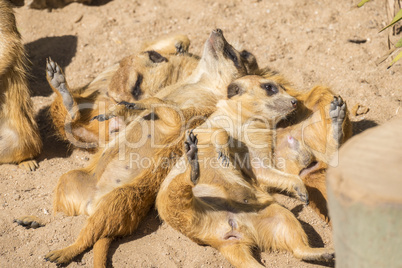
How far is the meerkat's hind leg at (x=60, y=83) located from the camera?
13.0 feet

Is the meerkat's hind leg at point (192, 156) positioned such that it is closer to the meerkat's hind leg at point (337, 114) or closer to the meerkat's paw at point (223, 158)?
the meerkat's paw at point (223, 158)

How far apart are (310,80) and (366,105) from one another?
1.98ft

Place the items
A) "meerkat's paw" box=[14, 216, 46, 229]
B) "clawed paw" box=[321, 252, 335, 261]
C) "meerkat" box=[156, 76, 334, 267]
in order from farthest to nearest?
"meerkat's paw" box=[14, 216, 46, 229]
"meerkat" box=[156, 76, 334, 267]
"clawed paw" box=[321, 252, 335, 261]

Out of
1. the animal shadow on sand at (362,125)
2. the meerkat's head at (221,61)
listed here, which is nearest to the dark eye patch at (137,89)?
the meerkat's head at (221,61)

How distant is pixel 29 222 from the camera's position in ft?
10.8

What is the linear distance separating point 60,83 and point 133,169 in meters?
1.10

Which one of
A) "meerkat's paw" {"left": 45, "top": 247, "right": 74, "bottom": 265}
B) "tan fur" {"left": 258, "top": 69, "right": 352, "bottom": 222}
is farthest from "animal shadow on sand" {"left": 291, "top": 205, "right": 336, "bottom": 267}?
"meerkat's paw" {"left": 45, "top": 247, "right": 74, "bottom": 265}

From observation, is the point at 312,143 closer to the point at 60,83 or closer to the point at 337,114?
the point at 337,114

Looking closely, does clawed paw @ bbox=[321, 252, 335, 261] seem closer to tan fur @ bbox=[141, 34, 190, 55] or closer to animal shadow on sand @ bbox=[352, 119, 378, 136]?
animal shadow on sand @ bbox=[352, 119, 378, 136]

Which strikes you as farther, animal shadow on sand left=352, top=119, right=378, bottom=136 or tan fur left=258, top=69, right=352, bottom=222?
animal shadow on sand left=352, top=119, right=378, bottom=136

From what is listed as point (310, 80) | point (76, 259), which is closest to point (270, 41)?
point (310, 80)

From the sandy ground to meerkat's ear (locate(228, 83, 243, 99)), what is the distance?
0.95m

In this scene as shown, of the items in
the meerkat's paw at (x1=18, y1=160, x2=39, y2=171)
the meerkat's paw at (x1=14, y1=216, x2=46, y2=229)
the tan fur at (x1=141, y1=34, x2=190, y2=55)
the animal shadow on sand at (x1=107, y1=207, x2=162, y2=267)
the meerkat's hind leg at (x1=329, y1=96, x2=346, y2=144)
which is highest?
the tan fur at (x1=141, y1=34, x2=190, y2=55)

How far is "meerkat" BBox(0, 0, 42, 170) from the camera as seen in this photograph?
13.3 ft
